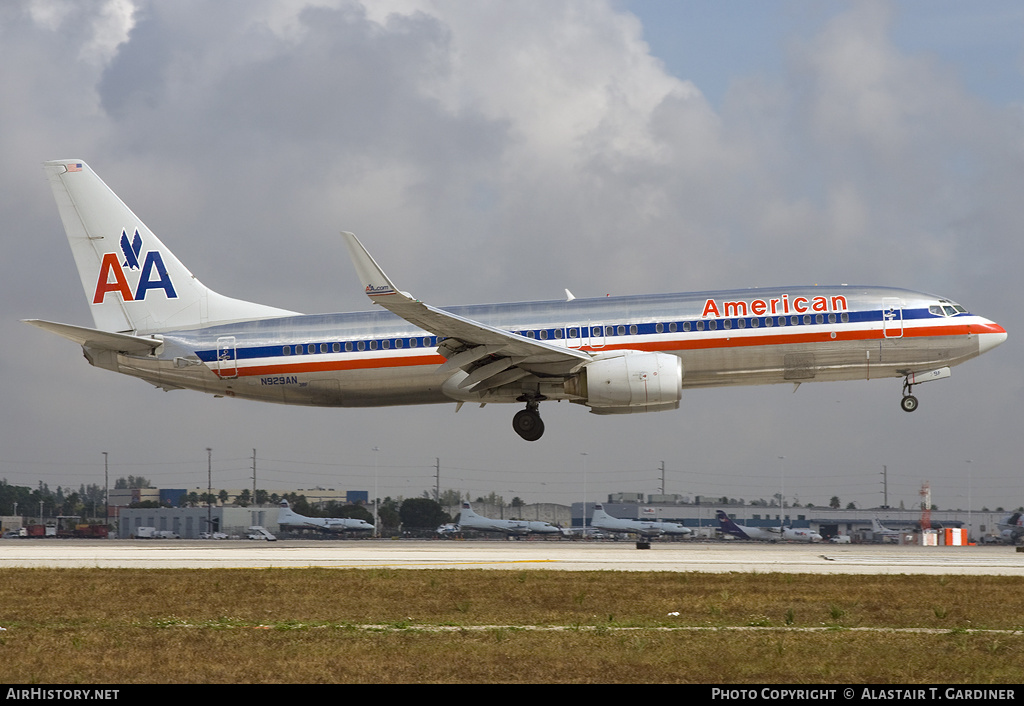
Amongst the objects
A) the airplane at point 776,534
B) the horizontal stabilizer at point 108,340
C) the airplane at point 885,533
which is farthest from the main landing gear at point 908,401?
the airplane at point 776,534

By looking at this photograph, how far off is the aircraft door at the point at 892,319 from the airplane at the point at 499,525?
2101 inches

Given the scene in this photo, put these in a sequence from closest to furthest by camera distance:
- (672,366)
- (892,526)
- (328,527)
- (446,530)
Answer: (672,366) < (446,530) < (328,527) < (892,526)

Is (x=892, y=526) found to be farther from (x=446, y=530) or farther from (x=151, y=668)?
(x=151, y=668)

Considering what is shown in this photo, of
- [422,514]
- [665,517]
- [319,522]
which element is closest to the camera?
[422,514]

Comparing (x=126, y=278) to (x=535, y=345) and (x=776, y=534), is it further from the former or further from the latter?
(x=776, y=534)

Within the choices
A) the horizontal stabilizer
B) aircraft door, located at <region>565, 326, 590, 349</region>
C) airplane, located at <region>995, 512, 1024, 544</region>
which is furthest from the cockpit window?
airplane, located at <region>995, 512, 1024, 544</region>

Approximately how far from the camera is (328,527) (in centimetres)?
9400

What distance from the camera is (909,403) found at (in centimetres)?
3606

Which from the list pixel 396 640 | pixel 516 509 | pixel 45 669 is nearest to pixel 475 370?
pixel 396 640

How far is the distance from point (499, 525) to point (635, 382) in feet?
211

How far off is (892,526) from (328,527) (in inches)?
2163

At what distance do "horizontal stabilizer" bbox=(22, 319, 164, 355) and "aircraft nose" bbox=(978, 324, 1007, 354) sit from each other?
2696 cm

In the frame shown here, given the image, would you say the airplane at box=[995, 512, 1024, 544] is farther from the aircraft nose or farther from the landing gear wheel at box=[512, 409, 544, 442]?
the landing gear wheel at box=[512, 409, 544, 442]

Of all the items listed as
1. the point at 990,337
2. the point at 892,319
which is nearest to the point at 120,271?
the point at 892,319
